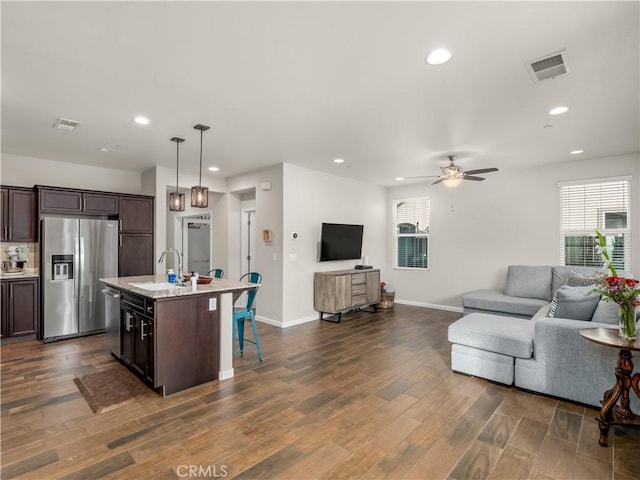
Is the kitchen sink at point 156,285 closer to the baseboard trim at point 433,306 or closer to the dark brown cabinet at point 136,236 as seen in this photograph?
the dark brown cabinet at point 136,236

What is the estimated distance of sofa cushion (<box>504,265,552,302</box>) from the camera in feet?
18.0

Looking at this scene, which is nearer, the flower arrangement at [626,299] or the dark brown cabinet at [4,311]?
the flower arrangement at [626,299]

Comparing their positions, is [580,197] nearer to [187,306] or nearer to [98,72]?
[187,306]

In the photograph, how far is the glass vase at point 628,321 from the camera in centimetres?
238

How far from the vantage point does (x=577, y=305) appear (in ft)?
10.4

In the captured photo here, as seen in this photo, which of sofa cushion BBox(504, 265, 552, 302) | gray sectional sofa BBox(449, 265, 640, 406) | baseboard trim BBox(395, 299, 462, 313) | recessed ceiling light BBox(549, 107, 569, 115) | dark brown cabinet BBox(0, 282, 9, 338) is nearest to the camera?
gray sectional sofa BBox(449, 265, 640, 406)

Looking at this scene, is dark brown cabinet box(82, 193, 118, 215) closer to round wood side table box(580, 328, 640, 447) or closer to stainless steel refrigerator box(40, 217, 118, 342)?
stainless steel refrigerator box(40, 217, 118, 342)

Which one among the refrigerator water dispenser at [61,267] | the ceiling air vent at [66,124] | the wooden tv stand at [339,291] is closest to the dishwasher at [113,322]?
the refrigerator water dispenser at [61,267]

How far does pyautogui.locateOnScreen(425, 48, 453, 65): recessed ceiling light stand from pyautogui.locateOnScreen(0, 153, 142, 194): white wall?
226 inches

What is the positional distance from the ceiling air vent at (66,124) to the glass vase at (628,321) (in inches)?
211

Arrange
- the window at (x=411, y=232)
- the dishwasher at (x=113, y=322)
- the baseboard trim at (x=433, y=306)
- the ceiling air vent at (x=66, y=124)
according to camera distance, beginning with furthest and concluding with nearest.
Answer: the window at (x=411, y=232) → the baseboard trim at (x=433, y=306) → the dishwasher at (x=113, y=322) → the ceiling air vent at (x=66, y=124)

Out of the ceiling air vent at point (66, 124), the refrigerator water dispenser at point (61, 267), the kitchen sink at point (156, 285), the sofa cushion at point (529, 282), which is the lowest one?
the sofa cushion at point (529, 282)

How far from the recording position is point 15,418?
265 cm

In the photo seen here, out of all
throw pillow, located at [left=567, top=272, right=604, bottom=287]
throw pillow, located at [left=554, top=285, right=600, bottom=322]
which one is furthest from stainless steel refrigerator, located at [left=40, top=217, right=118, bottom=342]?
throw pillow, located at [left=567, top=272, right=604, bottom=287]
